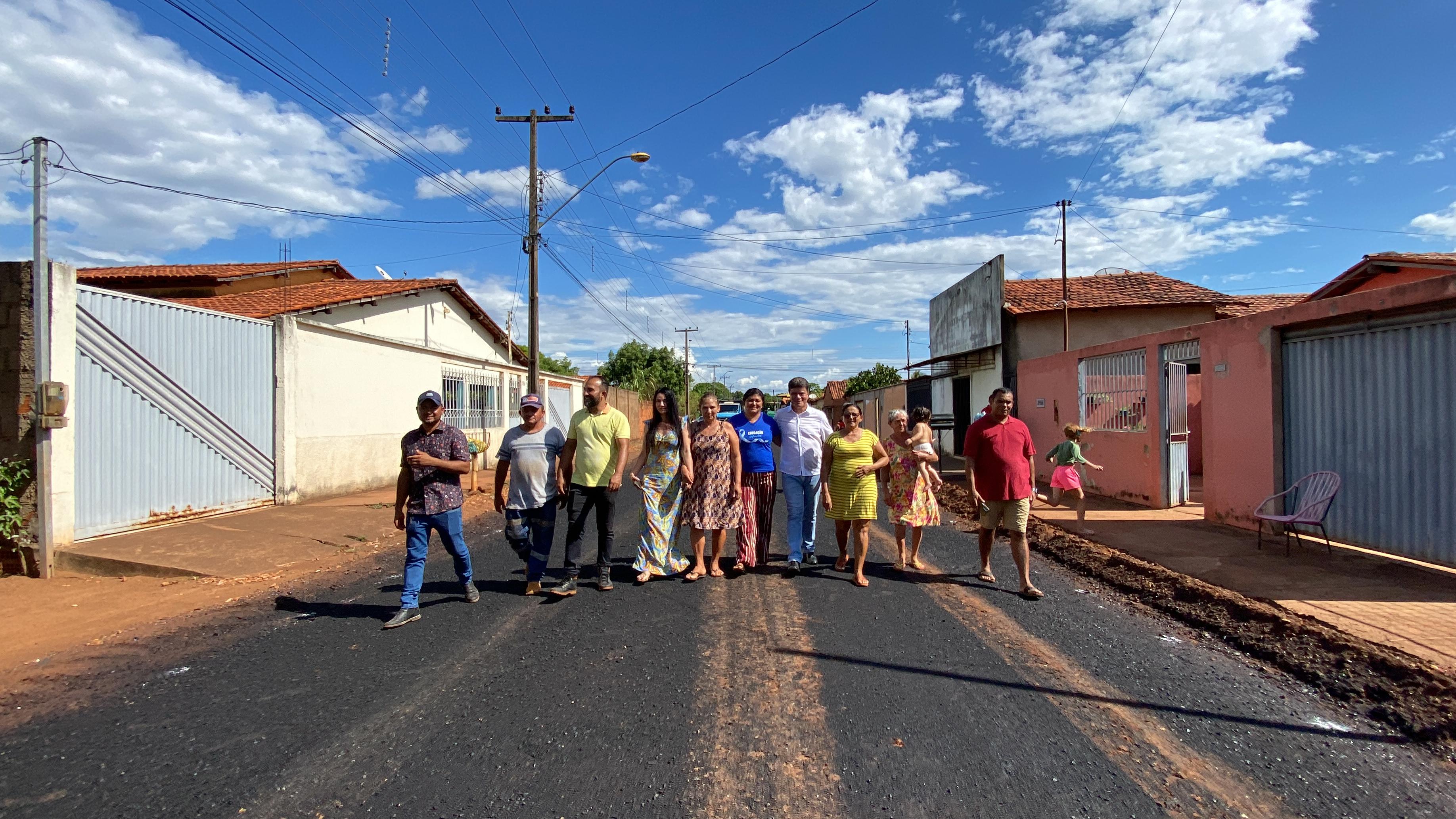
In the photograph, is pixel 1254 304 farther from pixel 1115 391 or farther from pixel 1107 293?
pixel 1115 391

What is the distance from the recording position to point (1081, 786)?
2748 mm

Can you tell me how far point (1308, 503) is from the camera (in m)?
6.53

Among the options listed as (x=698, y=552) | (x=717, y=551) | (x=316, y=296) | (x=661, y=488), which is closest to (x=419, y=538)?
(x=661, y=488)

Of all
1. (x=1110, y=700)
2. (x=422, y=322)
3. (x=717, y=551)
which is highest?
(x=422, y=322)

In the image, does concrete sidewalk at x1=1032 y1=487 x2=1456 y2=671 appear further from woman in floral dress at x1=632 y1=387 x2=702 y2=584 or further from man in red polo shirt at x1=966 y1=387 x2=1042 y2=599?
woman in floral dress at x1=632 y1=387 x2=702 y2=584

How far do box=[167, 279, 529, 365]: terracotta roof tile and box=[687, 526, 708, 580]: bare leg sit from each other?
31.9 feet

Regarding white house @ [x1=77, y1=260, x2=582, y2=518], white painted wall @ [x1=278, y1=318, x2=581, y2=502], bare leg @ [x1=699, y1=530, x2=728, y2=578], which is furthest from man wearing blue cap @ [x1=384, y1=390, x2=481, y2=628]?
white painted wall @ [x1=278, y1=318, x2=581, y2=502]

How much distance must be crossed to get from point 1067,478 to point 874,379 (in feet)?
149

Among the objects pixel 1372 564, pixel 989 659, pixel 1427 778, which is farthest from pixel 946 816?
pixel 1372 564

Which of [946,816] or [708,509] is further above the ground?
[708,509]

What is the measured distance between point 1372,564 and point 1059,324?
50.2 feet

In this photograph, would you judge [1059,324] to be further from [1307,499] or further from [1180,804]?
[1180,804]

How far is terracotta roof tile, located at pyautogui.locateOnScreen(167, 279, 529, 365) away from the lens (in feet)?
45.9

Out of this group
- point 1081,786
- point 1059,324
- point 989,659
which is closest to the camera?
point 1081,786
